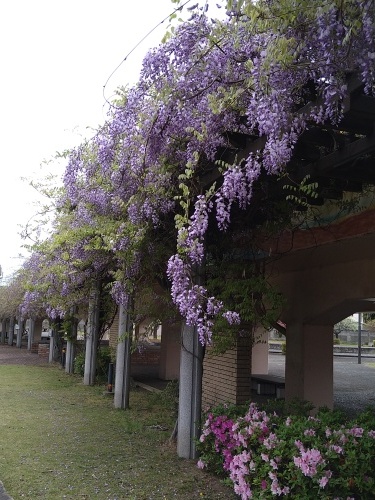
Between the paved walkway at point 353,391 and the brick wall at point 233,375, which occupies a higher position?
the brick wall at point 233,375

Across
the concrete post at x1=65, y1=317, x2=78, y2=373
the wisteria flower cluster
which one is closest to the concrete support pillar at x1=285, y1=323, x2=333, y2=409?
the wisteria flower cluster

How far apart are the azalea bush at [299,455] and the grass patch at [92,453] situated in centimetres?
67

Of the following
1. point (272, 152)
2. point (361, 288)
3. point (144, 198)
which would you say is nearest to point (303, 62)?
point (272, 152)

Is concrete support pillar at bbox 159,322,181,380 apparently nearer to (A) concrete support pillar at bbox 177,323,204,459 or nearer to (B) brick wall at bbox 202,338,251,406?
(B) brick wall at bbox 202,338,251,406

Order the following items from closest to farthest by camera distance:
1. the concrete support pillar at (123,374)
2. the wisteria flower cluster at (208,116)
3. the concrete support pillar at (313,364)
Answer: the wisteria flower cluster at (208,116)
the concrete support pillar at (313,364)
the concrete support pillar at (123,374)

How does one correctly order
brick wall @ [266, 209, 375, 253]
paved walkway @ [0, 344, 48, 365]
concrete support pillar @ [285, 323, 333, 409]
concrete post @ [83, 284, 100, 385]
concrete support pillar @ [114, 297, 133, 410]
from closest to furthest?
brick wall @ [266, 209, 375, 253] → concrete support pillar @ [285, 323, 333, 409] → concrete support pillar @ [114, 297, 133, 410] → concrete post @ [83, 284, 100, 385] → paved walkway @ [0, 344, 48, 365]

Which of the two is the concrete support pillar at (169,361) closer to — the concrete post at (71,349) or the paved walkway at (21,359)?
the concrete post at (71,349)

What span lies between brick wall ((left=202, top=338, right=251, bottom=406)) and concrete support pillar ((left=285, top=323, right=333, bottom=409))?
3.60ft

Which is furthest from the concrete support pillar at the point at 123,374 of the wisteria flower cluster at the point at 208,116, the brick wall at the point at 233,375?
the wisteria flower cluster at the point at 208,116

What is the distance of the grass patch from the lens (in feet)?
18.1

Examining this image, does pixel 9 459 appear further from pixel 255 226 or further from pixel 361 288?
pixel 361 288

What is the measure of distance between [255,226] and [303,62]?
10.9ft

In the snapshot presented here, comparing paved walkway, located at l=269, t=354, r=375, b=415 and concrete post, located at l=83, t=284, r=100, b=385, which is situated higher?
concrete post, located at l=83, t=284, r=100, b=385

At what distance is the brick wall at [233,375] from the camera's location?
28.5 ft
